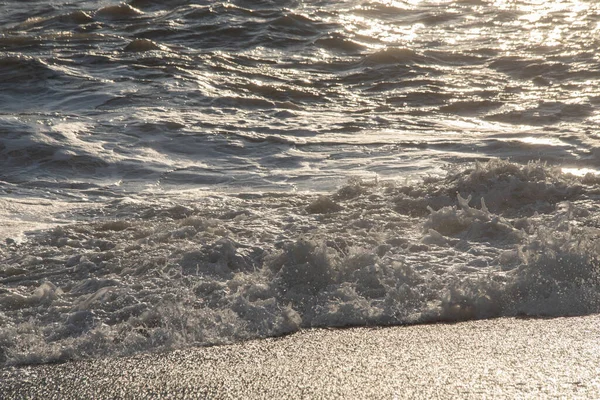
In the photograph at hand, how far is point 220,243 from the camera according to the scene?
4.93m

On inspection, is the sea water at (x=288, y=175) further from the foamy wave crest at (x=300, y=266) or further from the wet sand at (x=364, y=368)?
the wet sand at (x=364, y=368)

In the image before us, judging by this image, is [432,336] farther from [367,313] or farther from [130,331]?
[130,331]

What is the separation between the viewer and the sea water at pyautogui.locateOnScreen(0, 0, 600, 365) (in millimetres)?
4242

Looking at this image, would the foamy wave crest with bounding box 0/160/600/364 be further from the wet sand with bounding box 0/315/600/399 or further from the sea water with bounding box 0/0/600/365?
the wet sand with bounding box 0/315/600/399

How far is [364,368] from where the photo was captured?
3.53m

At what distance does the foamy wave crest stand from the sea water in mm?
15

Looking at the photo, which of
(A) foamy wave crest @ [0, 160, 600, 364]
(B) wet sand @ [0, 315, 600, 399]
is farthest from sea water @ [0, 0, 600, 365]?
(B) wet sand @ [0, 315, 600, 399]

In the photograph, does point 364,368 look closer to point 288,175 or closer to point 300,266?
point 300,266

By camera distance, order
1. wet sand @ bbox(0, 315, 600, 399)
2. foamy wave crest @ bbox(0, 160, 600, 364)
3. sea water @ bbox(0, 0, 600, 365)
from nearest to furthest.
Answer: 1. wet sand @ bbox(0, 315, 600, 399)
2. foamy wave crest @ bbox(0, 160, 600, 364)
3. sea water @ bbox(0, 0, 600, 365)

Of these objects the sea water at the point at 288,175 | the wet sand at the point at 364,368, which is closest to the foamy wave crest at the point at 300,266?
the sea water at the point at 288,175

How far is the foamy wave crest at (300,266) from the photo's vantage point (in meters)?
4.07

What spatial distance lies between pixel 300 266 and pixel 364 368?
1168 millimetres

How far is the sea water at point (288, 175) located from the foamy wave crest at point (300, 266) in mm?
15

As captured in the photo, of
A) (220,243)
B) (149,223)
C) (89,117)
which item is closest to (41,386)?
(220,243)
